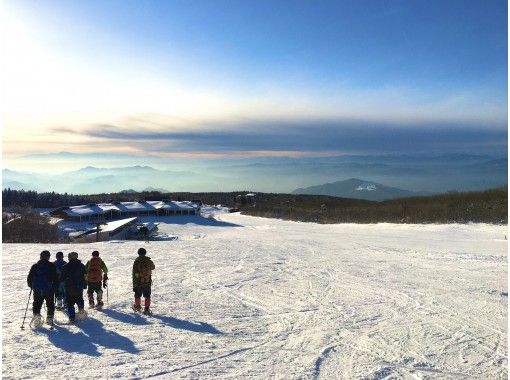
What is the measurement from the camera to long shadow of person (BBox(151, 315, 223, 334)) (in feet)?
33.9

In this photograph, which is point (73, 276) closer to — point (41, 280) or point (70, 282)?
point (70, 282)

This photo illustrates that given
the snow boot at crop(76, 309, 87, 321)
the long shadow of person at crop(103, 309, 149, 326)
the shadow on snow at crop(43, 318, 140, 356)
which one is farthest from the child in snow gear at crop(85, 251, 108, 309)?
the shadow on snow at crop(43, 318, 140, 356)

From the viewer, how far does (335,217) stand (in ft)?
201

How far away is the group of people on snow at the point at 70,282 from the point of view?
9.93 m

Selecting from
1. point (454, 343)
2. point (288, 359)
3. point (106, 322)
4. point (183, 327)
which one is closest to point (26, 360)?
point (106, 322)

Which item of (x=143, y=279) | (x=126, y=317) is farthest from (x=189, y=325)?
(x=143, y=279)

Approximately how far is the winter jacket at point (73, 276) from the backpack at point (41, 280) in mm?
483

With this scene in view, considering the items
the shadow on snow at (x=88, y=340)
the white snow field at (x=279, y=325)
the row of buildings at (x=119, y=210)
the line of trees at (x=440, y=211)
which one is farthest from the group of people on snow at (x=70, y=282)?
the row of buildings at (x=119, y=210)

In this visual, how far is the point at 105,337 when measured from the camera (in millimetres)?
9500

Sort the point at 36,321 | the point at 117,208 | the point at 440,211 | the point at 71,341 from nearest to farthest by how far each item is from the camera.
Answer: the point at 71,341
the point at 36,321
the point at 440,211
the point at 117,208

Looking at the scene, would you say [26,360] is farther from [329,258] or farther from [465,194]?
[465,194]

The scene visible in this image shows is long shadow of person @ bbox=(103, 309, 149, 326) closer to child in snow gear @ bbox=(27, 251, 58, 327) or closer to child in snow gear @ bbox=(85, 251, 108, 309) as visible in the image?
child in snow gear @ bbox=(85, 251, 108, 309)

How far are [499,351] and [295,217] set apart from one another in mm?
59216

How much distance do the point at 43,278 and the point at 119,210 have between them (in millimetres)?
59142
